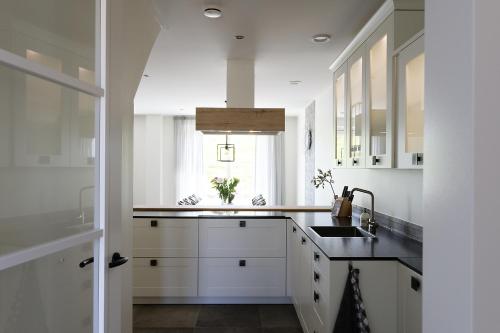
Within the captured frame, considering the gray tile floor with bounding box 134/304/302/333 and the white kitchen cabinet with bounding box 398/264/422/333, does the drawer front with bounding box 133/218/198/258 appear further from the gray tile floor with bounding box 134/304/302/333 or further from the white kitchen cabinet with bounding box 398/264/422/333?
the white kitchen cabinet with bounding box 398/264/422/333

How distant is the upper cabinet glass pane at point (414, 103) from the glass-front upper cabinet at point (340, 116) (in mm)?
1122

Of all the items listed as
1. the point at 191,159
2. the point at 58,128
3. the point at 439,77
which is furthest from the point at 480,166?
the point at 191,159

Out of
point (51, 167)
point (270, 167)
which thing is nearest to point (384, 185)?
point (51, 167)

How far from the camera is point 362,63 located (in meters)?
2.69

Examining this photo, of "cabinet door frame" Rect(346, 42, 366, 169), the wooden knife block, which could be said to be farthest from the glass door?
the wooden knife block

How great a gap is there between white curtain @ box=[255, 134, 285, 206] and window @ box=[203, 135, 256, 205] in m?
0.16

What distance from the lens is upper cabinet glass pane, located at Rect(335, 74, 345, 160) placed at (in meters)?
3.22

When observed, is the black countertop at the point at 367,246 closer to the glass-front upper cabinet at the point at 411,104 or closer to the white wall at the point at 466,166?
the glass-front upper cabinet at the point at 411,104

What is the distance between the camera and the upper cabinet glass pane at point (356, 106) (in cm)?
271

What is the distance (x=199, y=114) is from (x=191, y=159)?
207 inches

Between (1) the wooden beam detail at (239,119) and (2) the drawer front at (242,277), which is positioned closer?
(2) the drawer front at (242,277)

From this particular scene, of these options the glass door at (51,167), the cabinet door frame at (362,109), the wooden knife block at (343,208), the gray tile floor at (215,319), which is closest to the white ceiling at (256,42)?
the cabinet door frame at (362,109)

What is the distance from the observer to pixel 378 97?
7.75ft

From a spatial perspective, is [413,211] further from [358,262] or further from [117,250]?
[117,250]
